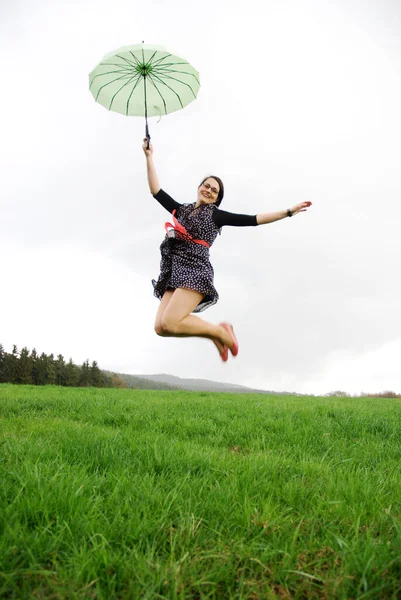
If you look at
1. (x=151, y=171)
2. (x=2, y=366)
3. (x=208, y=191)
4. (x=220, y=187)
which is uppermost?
(x=151, y=171)

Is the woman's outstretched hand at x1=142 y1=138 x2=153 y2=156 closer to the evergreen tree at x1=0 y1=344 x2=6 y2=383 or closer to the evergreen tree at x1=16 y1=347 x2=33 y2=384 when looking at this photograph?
the evergreen tree at x1=16 y1=347 x2=33 y2=384

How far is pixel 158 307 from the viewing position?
542cm

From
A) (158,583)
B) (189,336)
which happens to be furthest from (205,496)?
(189,336)

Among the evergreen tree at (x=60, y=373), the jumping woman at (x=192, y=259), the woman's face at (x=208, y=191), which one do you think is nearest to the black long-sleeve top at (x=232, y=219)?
the jumping woman at (x=192, y=259)

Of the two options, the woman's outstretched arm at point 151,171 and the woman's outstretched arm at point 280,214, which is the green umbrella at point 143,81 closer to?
the woman's outstretched arm at point 151,171

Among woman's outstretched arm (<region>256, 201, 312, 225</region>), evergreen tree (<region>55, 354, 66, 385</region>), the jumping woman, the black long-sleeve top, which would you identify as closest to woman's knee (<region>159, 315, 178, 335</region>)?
the jumping woman

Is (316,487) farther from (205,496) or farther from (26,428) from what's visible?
(26,428)

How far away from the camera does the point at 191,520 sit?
2277 mm

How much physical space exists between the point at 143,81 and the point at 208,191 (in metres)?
2.04

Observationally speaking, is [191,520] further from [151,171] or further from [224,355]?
[151,171]

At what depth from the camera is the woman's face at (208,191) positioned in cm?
560

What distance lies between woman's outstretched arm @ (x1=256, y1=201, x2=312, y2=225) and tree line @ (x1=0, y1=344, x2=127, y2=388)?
68342 mm

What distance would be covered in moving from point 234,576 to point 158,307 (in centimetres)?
376

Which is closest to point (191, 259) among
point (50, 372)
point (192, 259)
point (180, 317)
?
point (192, 259)
